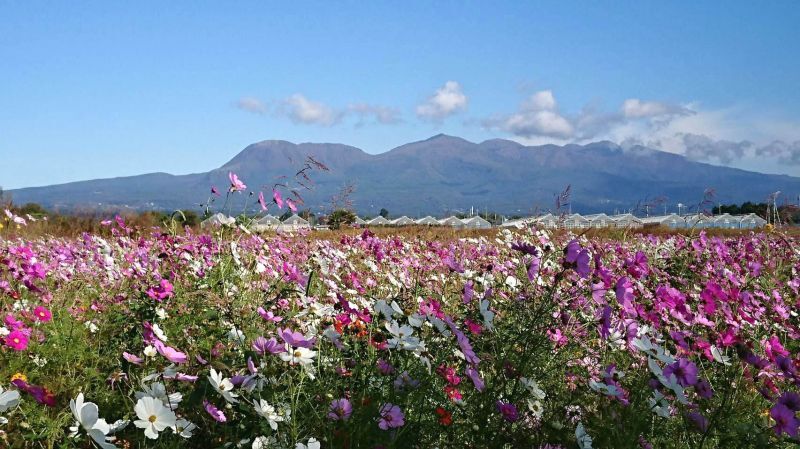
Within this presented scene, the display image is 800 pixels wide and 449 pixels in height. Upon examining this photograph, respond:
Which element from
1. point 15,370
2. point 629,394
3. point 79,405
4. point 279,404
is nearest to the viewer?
point 79,405

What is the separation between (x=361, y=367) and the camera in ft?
8.93

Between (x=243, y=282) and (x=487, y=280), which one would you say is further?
(x=487, y=280)

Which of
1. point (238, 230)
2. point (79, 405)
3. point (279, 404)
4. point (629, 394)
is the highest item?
point (238, 230)

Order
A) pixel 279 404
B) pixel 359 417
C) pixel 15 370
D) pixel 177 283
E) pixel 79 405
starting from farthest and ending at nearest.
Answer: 1. pixel 177 283
2. pixel 15 370
3. pixel 359 417
4. pixel 279 404
5. pixel 79 405

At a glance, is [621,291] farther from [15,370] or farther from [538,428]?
[15,370]

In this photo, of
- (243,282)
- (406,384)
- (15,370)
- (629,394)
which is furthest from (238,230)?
(629,394)

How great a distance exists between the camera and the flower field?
2.26 m

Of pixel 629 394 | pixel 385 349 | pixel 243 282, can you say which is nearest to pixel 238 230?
pixel 243 282

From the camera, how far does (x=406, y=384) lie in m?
2.36

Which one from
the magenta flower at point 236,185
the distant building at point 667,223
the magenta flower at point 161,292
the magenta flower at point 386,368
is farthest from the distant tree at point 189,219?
the distant building at point 667,223

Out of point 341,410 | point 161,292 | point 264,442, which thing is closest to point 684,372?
point 341,410

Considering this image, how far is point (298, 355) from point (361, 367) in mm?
589

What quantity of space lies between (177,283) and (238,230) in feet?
1.56

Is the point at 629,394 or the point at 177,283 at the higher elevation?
the point at 177,283
